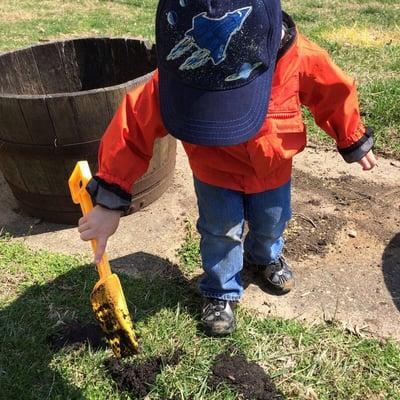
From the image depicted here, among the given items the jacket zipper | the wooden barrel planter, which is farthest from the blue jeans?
the wooden barrel planter

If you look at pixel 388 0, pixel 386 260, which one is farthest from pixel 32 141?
pixel 388 0

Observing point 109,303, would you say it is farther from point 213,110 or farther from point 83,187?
point 213,110

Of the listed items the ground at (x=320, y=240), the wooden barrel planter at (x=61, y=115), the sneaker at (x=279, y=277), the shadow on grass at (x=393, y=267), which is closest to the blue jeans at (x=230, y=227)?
the sneaker at (x=279, y=277)

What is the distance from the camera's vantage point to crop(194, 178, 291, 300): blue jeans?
2355mm

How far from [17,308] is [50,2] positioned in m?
8.41

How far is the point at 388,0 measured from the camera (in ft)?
28.0

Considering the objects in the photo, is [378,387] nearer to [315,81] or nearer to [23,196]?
[315,81]

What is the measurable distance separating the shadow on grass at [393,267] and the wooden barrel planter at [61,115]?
1.49 metres

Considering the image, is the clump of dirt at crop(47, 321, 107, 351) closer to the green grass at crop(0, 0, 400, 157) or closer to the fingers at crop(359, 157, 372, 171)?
the fingers at crop(359, 157, 372, 171)

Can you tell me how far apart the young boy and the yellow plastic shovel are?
0.12m

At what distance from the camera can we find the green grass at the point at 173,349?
90.7 inches

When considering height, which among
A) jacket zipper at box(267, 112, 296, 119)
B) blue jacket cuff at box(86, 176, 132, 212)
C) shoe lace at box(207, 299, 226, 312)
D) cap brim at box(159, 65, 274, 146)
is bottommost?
shoe lace at box(207, 299, 226, 312)

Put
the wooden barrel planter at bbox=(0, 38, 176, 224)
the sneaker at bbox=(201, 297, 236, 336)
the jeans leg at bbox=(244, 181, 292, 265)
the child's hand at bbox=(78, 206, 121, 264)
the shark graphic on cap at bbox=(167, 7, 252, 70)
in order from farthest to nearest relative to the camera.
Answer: the wooden barrel planter at bbox=(0, 38, 176, 224)
the sneaker at bbox=(201, 297, 236, 336)
the jeans leg at bbox=(244, 181, 292, 265)
the child's hand at bbox=(78, 206, 121, 264)
the shark graphic on cap at bbox=(167, 7, 252, 70)

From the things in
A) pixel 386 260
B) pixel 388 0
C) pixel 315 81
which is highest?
pixel 315 81
